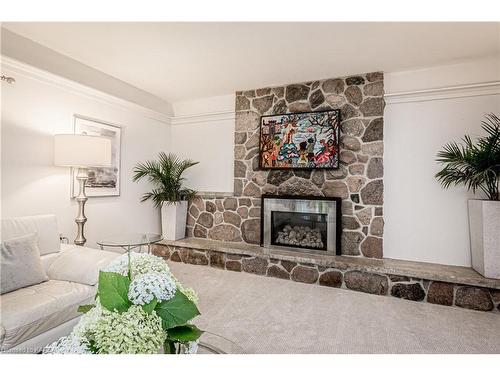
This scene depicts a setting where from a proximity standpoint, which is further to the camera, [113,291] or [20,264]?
[20,264]

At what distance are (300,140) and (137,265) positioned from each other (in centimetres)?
305

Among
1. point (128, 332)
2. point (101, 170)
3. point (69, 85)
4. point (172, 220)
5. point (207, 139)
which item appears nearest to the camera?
point (128, 332)

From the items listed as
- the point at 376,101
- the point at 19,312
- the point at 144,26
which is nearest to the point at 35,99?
the point at 144,26

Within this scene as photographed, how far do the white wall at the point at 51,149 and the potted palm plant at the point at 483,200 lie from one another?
3.87 m

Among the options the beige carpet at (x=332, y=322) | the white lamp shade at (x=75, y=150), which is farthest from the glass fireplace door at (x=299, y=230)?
the white lamp shade at (x=75, y=150)

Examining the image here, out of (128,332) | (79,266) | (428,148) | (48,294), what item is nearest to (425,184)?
(428,148)

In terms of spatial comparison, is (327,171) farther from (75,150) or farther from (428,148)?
(75,150)

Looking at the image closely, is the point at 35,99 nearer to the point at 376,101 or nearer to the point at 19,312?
the point at 19,312

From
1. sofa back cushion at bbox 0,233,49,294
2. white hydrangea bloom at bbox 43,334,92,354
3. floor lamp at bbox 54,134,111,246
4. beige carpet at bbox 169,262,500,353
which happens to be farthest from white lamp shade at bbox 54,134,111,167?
white hydrangea bloom at bbox 43,334,92,354

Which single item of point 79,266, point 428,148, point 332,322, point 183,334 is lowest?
point 332,322

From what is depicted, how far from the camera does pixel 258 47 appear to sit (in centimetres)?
265

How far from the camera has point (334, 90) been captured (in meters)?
3.45

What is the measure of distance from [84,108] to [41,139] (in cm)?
64

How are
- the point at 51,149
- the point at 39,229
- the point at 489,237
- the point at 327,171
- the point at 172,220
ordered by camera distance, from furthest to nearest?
the point at 172,220 → the point at 327,171 → the point at 51,149 → the point at 489,237 → the point at 39,229
